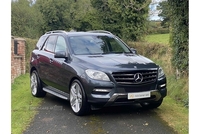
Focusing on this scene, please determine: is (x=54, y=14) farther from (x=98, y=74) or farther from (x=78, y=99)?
(x=98, y=74)

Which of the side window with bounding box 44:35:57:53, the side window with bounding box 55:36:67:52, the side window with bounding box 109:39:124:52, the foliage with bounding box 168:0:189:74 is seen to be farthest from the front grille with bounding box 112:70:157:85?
the side window with bounding box 44:35:57:53

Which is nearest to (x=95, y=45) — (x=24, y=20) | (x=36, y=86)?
(x=36, y=86)

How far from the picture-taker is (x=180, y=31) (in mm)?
8578

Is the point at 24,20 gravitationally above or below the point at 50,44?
above

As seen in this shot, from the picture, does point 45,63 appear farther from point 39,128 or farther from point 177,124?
point 177,124

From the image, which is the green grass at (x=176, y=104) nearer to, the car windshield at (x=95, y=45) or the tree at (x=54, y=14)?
the car windshield at (x=95, y=45)

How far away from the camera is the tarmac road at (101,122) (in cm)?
554

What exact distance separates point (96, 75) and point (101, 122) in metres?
0.99

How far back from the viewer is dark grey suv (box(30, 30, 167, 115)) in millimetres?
5965

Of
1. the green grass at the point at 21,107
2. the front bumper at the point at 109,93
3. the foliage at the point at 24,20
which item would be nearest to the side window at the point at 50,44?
the green grass at the point at 21,107

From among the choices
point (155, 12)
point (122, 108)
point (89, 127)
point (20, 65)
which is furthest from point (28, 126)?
point (155, 12)

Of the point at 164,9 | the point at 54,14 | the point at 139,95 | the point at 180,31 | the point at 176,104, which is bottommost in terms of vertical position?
the point at 176,104
